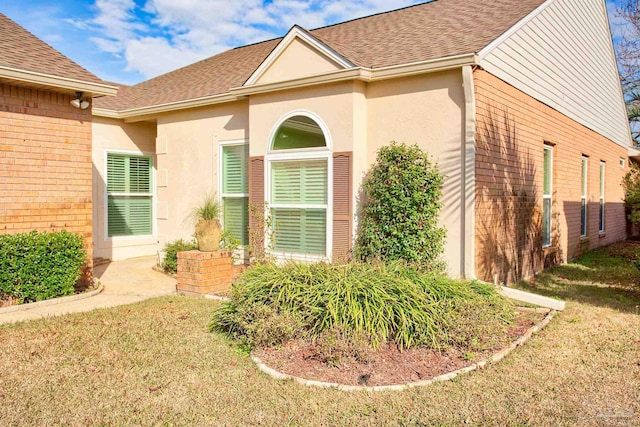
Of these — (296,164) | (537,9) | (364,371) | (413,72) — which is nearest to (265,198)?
(296,164)

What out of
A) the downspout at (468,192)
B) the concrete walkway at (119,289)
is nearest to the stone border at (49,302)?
the concrete walkway at (119,289)

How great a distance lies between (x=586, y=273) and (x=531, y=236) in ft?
5.70

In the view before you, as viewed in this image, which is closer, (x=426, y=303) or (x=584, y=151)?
(x=426, y=303)

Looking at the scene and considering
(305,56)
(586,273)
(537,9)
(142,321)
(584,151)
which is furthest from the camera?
(584,151)

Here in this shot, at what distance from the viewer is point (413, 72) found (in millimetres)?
7457

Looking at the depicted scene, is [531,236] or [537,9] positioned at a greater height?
[537,9]

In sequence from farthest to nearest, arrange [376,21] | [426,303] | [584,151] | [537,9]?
[584,151] < [376,21] < [537,9] < [426,303]

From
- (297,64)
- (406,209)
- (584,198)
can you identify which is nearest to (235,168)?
(297,64)

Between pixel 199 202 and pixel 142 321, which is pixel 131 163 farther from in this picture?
pixel 142 321

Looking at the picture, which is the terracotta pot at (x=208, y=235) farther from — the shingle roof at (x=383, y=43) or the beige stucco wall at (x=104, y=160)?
the beige stucco wall at (x=104, y=160)

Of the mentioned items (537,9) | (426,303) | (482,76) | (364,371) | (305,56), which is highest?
(537,9)

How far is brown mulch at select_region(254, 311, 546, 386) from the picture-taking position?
14.2ft

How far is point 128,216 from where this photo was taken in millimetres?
11820

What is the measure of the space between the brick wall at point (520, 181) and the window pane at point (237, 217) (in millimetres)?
4645
